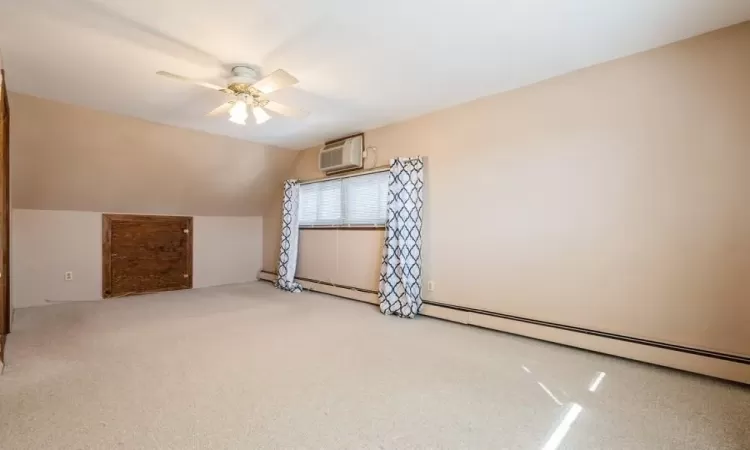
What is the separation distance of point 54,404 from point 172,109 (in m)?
2.87

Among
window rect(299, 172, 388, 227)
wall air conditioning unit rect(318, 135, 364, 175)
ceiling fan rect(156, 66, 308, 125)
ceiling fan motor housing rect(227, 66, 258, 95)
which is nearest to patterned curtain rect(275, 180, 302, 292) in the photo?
window rect(299, 172, 388, 227)

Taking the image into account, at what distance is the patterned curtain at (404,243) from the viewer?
3805 mm

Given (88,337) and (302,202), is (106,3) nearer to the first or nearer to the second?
(88,337)

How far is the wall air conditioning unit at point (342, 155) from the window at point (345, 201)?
0.21 m

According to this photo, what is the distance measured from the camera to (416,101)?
3.50m

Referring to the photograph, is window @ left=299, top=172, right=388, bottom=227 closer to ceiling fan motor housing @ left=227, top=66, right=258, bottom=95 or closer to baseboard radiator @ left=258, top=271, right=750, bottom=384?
baseboard radiator @ left=258, top=271, right=750, bottom=384

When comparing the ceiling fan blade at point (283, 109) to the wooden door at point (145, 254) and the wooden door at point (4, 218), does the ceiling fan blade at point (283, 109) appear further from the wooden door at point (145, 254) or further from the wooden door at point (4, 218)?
the wooden door at point (145, 254)

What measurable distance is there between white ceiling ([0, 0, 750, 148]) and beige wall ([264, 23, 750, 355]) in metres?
0.25

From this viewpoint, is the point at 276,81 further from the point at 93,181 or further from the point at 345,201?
the point at 93,181

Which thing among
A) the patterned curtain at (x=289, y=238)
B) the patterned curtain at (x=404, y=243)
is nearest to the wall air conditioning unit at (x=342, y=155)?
the patterned curtain at (x=404, y=243)

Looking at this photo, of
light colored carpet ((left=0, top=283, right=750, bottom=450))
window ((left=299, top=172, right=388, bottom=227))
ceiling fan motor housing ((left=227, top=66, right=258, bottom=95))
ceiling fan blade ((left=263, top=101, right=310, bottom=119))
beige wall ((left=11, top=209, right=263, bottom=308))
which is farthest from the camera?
window ((left=299, top=172, right=388, bottom=227))

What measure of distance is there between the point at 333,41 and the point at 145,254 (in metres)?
4.48

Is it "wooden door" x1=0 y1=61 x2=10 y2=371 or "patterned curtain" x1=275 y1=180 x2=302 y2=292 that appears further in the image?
"patterned curtain" x1=275 y1=180 x2=302 y2=292

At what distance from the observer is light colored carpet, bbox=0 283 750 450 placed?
159 cm
